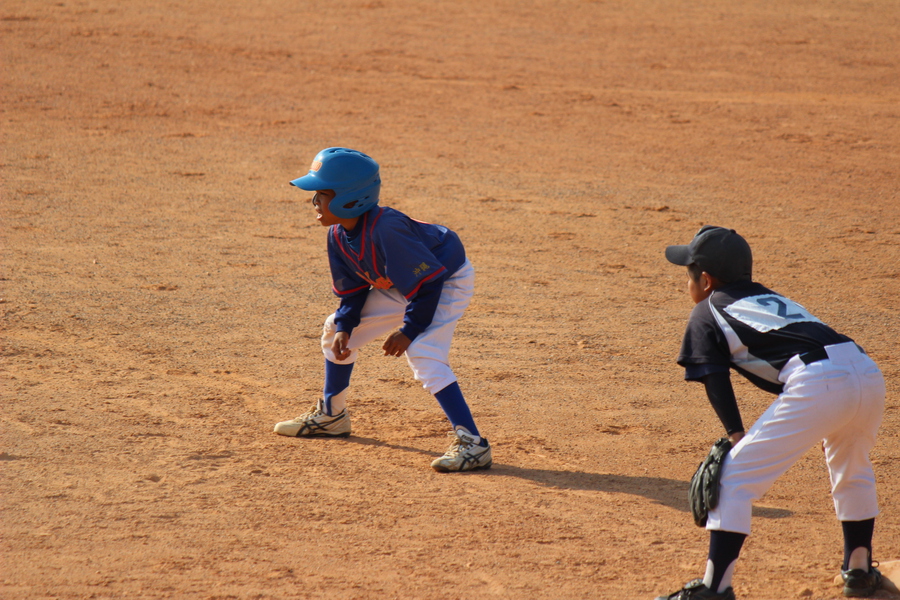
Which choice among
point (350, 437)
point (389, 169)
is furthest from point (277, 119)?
point (350, 437)

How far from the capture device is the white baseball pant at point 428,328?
4.05 m

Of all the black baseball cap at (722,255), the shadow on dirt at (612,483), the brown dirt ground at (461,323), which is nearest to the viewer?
the black baseball cap at (722,255)

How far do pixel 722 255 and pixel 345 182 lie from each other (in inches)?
67.5

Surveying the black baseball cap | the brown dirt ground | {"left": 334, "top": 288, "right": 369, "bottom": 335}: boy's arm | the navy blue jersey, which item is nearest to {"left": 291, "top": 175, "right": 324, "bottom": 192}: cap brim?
the navy blue jersey

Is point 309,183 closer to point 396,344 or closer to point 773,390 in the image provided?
point 396,344

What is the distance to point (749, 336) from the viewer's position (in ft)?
9.32

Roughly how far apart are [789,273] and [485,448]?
13.8ft

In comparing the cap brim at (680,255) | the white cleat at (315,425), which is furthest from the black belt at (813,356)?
the white cleat at (315,425)

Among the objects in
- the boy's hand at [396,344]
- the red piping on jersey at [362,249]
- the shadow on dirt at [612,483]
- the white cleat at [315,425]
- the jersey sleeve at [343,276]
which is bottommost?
the shadow on dirt at [612,483]

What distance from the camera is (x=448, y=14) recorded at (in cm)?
1814

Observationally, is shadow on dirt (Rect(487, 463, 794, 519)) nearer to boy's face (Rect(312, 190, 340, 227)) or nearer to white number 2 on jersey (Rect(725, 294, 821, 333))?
white number 2 on jersey (Rect(725, 294, 821, 333))

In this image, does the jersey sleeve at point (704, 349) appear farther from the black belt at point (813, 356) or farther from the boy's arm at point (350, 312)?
the boy's arm at point (350, 312)

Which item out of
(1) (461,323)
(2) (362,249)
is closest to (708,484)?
(2) (362,249)

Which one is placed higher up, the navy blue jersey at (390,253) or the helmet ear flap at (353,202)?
the helmet ear flap at (353,202)
